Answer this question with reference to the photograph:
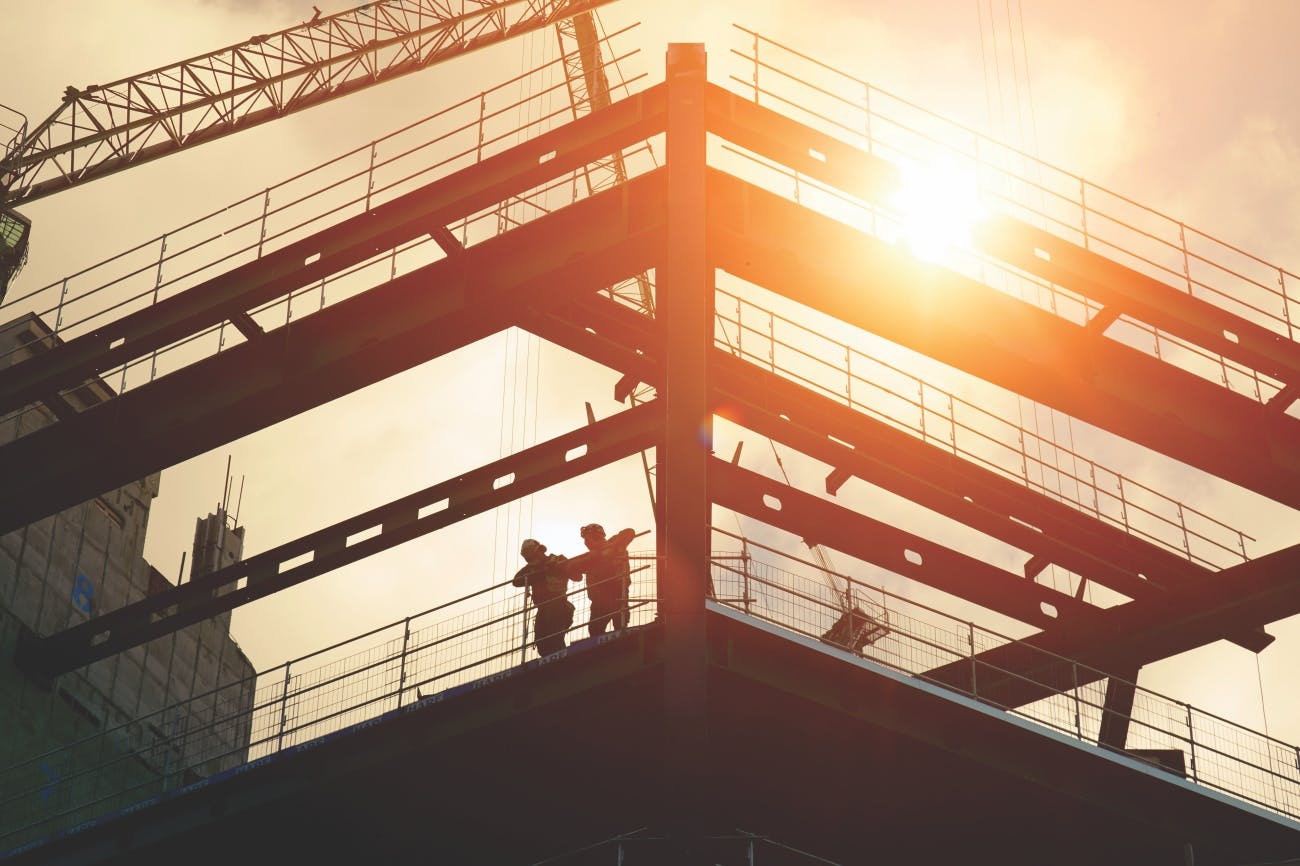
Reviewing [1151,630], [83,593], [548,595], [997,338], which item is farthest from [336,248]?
[1151,630]

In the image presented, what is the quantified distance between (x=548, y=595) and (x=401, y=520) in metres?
5.80

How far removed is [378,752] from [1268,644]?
598 inches

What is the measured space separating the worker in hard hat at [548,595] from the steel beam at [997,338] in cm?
512

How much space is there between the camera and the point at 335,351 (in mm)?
23656

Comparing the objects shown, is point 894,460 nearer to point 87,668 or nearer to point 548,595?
point 548,595

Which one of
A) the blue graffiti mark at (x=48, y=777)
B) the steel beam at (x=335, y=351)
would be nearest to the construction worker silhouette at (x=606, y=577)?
the steel beam at (x=335, y=351)

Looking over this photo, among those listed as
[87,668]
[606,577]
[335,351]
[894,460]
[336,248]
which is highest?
[336,248]

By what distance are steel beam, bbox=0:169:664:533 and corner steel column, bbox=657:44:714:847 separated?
719 mm

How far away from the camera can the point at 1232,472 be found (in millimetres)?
24188

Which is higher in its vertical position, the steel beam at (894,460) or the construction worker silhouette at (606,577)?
the steel beam at (894,460)

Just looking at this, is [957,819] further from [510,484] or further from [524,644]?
[510,484]

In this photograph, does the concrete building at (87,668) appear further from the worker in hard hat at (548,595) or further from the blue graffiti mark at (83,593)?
the worker in hard hat at (548,595)

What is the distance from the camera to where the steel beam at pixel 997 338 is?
74.3 ft

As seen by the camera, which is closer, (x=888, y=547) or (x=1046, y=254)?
(x=1046, y=254)
